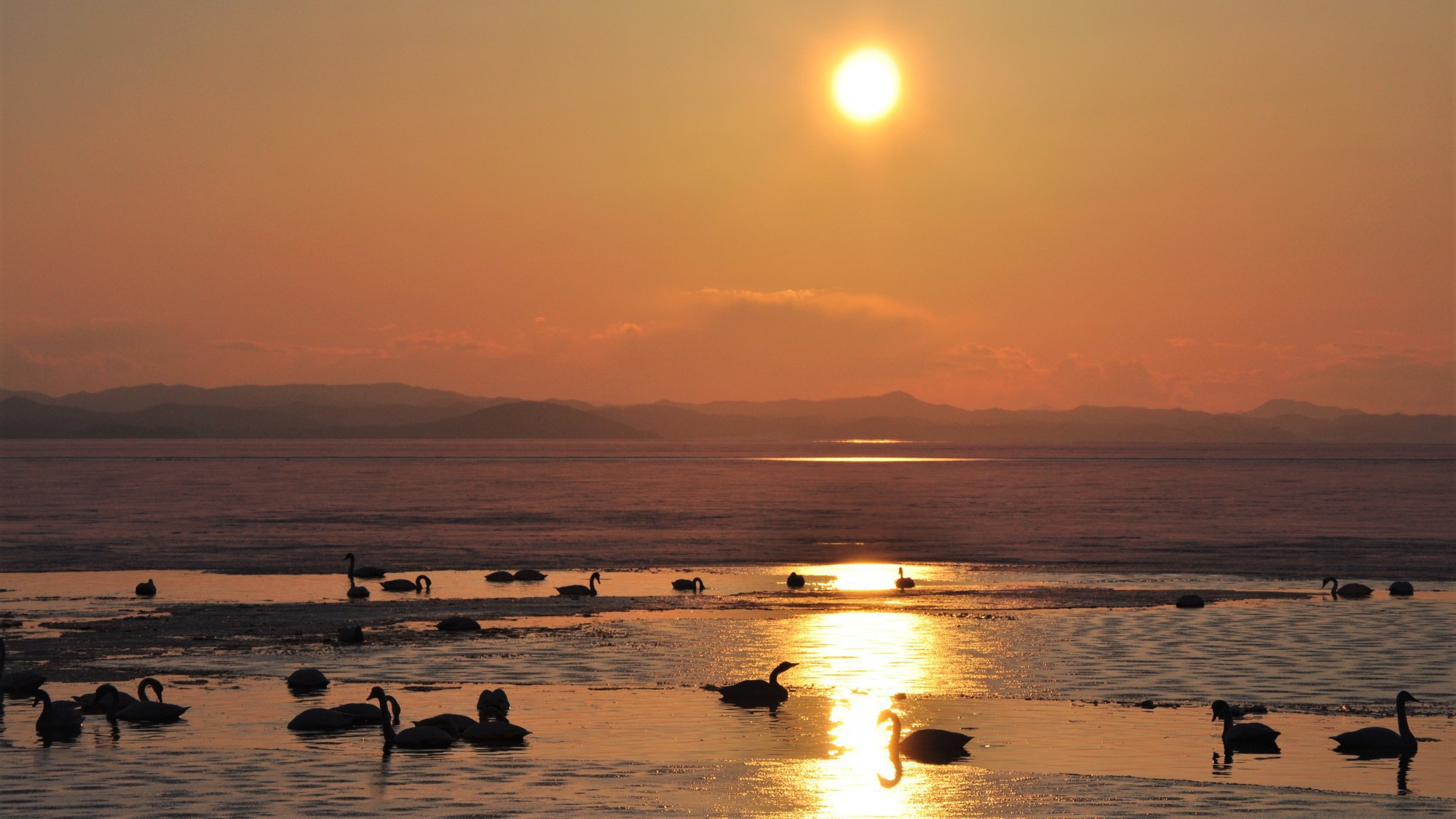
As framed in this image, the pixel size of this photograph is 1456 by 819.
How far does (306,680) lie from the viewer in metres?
24.2

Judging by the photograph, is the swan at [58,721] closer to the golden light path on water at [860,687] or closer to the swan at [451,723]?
the swan at [451,723]

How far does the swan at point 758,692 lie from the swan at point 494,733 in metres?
4.24

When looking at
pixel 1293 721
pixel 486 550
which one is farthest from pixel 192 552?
pixel 1293 721

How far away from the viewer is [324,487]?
122 m

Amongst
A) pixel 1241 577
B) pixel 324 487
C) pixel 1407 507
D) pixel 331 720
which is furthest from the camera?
pixel 324 487

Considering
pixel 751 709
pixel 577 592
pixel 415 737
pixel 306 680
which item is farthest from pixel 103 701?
pixel 577 592

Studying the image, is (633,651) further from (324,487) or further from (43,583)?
(324,487)

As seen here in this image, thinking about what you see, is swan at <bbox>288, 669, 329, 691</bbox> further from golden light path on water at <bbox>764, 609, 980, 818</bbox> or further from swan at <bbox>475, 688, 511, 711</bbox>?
golden light path on water at <bbox>764, 609, 980, 818</bbox>

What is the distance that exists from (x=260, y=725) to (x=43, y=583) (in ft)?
84.1

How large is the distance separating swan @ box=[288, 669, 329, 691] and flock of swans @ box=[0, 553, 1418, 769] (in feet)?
0.04

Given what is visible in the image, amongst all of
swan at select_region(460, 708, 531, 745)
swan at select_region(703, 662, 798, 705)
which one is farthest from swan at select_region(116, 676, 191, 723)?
swan at select_region(703, 662, 798, 705)

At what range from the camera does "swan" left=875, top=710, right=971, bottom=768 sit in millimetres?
19500

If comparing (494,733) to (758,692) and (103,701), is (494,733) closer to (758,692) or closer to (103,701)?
(758,692)

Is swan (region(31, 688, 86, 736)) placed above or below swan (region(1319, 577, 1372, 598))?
below
